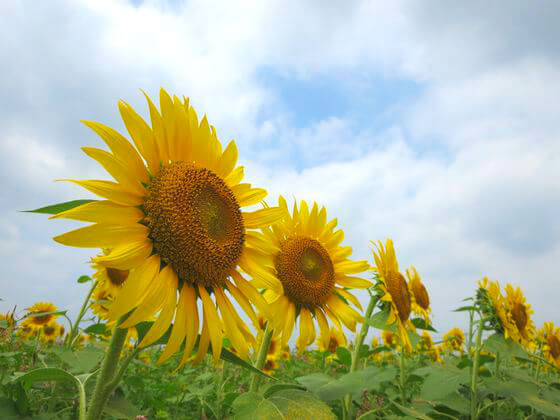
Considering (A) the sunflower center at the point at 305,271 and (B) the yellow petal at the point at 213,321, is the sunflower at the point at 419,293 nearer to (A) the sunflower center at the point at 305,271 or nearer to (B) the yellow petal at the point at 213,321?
(A) the sunflower center at the point at 305,271

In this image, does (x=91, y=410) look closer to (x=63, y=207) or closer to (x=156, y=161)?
(x=63, y=207)

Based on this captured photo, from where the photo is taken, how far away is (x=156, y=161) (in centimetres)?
225

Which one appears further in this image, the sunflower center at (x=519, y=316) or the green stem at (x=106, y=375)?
the sunflower center at (x=519, y=316)

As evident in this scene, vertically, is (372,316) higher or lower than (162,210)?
lower

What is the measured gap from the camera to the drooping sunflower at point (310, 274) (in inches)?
136

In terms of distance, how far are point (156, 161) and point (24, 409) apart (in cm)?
171

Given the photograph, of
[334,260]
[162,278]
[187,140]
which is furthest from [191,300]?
[334,260]

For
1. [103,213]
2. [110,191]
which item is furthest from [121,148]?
[103,213]

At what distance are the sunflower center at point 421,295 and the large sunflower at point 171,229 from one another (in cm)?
420

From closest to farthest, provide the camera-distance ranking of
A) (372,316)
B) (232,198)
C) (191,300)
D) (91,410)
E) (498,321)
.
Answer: (91,410) → (191,300) → (232,198) → (372,316) → (498,321)

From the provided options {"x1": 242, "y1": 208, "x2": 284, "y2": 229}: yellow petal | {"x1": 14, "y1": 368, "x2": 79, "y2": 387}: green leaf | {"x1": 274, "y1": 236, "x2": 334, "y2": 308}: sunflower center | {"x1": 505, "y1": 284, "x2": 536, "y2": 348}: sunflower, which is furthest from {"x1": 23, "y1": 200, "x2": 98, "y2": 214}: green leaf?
{"x1": 505, "y1": 284, "x2": 536, "y2": 348}: sunflower

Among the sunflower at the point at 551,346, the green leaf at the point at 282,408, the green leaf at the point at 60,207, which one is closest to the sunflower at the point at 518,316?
the sunflower at the point at 551,346

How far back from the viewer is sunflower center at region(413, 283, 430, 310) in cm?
613

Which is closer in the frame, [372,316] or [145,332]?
[145,332]
